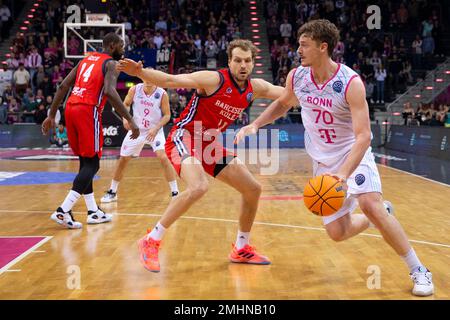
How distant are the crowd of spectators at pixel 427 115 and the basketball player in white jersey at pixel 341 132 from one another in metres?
14.4

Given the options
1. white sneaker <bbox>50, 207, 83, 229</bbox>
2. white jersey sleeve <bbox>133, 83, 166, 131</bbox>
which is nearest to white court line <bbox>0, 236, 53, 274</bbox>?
white sneaker <bbox>50, 207, 83, 229</bbox>

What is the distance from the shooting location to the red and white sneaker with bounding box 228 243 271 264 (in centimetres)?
533

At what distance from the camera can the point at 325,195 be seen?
405 centimetres

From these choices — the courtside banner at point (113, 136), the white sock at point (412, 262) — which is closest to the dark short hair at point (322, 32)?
the white sock at point (412, 262)

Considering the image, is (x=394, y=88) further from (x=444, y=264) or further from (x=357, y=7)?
(x=444, y=264)

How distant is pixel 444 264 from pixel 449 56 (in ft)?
69.9

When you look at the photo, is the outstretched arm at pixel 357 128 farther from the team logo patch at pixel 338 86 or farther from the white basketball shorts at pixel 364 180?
the white basketball shorts at pixel 364 180

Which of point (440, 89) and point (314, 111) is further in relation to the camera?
point (440, 89)

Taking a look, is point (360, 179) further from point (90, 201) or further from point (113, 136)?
point (113, 136)

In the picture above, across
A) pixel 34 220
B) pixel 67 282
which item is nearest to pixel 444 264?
pixel 67 282

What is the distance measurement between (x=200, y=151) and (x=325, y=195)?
1.61 metres

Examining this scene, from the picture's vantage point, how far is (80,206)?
28.3 feet

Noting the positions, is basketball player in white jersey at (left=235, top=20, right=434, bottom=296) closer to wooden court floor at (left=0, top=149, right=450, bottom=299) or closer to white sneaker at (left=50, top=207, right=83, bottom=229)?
wooden court floor at (left=0, top=149, right=450, bottom=299)
